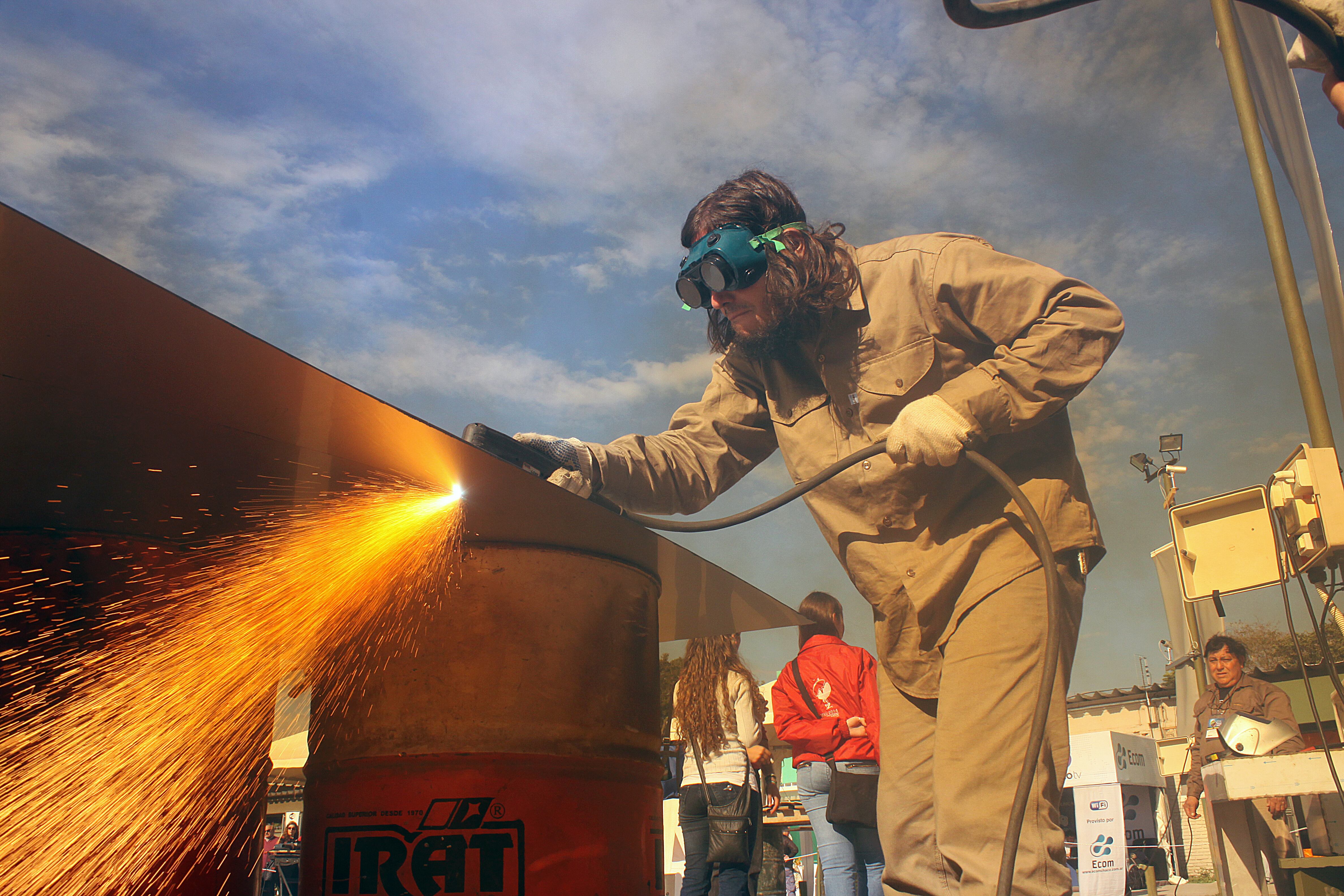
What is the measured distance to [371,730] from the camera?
4.79ft

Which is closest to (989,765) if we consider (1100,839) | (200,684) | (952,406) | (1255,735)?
(952,406)

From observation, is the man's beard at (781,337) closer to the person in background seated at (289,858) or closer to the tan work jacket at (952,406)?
the tan work jacket at (952,406)

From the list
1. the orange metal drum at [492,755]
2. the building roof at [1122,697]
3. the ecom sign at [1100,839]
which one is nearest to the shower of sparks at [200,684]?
the orange metal drum at [492,755]

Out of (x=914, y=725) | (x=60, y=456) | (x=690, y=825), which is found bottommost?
(x=690, y=825)

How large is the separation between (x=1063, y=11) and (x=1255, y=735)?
4068 millimetres

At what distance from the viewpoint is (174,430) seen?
4.18 ft

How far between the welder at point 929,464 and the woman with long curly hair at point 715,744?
1.93m

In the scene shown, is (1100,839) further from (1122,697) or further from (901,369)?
(1122,697)

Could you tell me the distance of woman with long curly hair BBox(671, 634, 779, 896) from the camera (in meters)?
3.83

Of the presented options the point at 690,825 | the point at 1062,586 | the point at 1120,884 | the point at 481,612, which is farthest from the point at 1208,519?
the point at 1120,884

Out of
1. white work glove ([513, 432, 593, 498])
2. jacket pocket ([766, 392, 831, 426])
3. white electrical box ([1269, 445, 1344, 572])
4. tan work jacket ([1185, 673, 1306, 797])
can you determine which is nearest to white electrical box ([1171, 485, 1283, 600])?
white electrical box ([1269, 445, 1344, 572])

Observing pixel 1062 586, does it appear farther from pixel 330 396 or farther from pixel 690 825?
pixel 690 825

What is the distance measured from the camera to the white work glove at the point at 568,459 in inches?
76.6

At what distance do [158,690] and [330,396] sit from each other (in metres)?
0.63
